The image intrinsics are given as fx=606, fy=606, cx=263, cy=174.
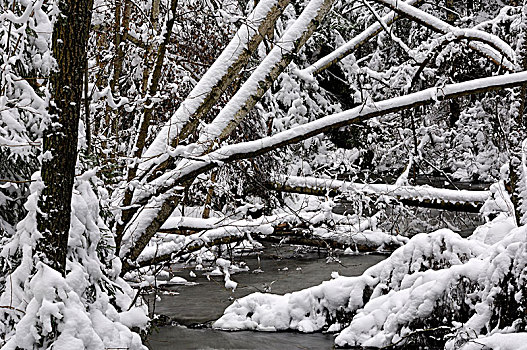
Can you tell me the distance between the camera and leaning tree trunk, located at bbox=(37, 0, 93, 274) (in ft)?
8.40

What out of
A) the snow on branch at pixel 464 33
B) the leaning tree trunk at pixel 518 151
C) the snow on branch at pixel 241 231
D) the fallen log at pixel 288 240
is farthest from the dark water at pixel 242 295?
the snow on branch at pixel 464 33

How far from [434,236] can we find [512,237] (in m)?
1.44

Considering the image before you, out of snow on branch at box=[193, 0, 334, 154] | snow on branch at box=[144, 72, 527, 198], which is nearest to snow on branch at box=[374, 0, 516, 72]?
snow on branch at box=[193, 0, 334, 154]

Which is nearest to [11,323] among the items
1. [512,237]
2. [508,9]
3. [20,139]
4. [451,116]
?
[20,139]

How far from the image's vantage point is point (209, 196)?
6879mm

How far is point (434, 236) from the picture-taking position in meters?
6.64

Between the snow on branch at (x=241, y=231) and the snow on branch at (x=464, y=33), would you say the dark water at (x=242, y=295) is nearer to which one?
the snow on branch at (x=241, y=231)

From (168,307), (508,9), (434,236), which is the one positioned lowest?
(168,307)

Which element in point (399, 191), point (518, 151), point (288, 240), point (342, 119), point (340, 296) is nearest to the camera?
point (342, 119)

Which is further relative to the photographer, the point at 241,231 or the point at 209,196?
the point at 209,196

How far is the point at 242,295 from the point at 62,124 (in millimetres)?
6276

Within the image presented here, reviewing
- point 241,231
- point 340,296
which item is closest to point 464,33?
point 241,231

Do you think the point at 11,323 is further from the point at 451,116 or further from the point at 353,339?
the point at 451,116

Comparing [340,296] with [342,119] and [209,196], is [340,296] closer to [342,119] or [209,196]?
[209,196]
